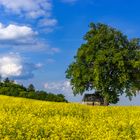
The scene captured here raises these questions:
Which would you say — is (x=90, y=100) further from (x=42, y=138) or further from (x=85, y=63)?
(x=42, y=138)

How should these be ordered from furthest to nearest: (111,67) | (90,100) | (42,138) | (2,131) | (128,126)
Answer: (90,100)
(111,67)
(128,126)
(2,131)
(42,138)

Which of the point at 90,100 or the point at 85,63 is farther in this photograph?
the point at 90,100

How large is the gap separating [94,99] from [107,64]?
11.8 meters

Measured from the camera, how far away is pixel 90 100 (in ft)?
306

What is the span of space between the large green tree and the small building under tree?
484 centimetres

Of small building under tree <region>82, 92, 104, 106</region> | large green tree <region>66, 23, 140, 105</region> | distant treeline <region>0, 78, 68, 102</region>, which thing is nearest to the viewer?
large green tree <region>66, 23, 140, 105</region>

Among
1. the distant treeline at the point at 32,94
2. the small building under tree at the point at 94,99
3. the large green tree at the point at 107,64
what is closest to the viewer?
the large green tree at the point at 107,64

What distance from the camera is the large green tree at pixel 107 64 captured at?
82688mm

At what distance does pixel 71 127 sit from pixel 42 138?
2025 mm

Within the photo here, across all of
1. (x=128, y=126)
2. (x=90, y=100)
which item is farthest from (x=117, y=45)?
(x=128, y=126)

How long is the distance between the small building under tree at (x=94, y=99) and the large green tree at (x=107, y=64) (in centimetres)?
484

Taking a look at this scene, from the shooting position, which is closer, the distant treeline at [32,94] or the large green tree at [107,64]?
the large green tree at [107,64]

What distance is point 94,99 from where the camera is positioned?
305ft

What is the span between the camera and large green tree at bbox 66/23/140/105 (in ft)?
271
